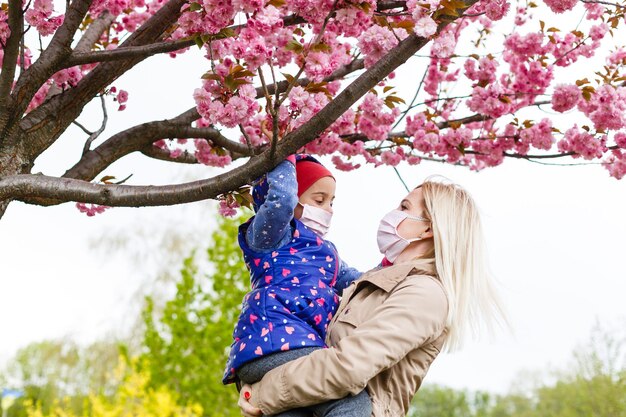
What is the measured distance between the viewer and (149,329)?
10656 mm

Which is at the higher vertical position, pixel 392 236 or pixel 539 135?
pixel 539 135

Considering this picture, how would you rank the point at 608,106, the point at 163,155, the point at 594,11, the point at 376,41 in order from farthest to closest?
the point at 594,11 → the point at 608,106 → the point at 163,155 → the point at 376,41

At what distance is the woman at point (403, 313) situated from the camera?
2078 millimetres

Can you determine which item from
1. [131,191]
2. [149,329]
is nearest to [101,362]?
[149,329]

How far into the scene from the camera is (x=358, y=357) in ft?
6.78

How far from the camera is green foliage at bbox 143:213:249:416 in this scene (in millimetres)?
9727

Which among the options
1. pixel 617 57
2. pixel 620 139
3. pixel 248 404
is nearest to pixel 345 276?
pixel 248 404

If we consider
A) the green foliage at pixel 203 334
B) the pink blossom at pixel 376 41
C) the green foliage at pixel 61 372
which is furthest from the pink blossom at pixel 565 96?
the green foliage at pixel 61 372

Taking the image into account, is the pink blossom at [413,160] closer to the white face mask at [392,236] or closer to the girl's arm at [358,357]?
the white face mask at [392,236]

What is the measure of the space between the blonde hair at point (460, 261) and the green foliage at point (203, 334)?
7.55 metres

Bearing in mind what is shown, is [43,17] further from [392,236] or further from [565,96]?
[565,96]

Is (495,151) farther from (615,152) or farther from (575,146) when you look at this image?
(615,152)

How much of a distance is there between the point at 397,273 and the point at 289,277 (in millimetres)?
347

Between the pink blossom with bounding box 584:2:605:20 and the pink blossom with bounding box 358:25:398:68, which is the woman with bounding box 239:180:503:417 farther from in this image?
the pink blossom with bounding box 584:2:605:20
